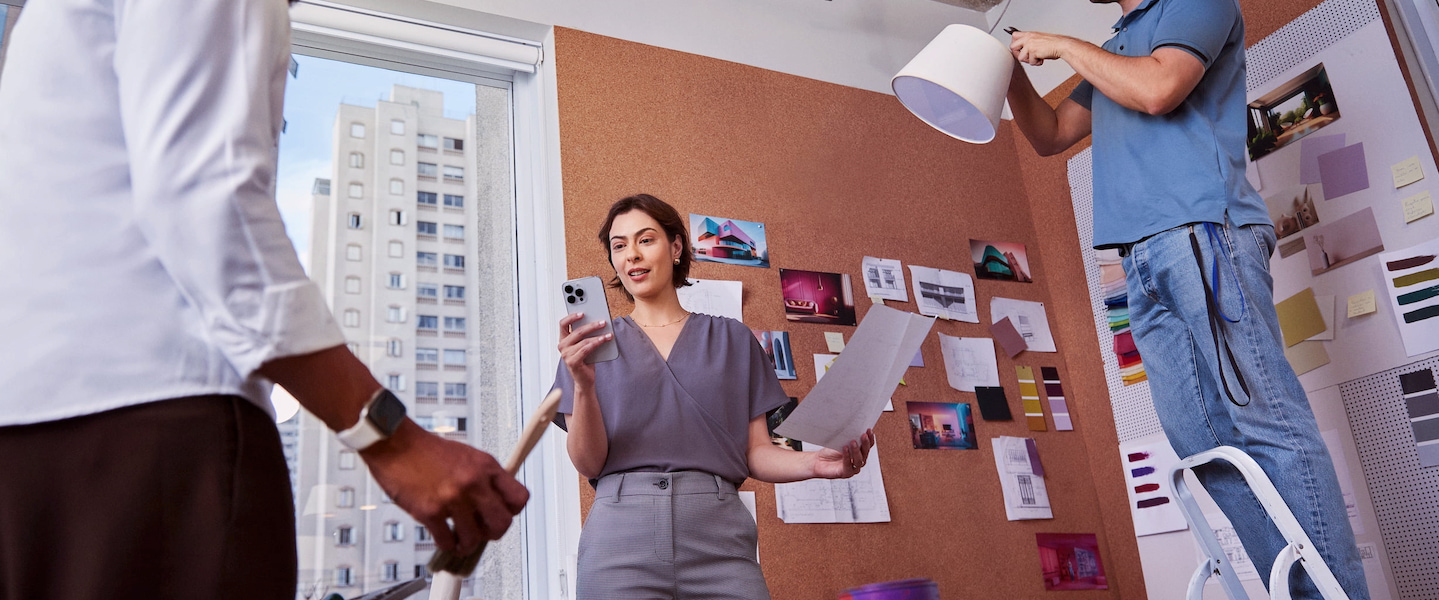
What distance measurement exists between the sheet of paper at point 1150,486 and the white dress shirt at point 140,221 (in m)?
2.85

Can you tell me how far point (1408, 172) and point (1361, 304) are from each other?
0.34 metres

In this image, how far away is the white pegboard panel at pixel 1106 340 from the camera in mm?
3053

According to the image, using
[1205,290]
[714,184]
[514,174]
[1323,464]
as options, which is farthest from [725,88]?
[1323,464]

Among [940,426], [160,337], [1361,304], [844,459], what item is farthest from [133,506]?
[1361,304]

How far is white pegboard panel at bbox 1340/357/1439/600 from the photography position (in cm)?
228

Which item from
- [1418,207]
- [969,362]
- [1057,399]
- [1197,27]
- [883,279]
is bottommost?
[1057,399]

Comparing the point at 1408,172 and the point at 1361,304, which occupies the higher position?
the point at 1408,172

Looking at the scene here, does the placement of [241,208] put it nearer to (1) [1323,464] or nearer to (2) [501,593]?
(1) [1323,464]

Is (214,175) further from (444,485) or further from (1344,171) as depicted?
(1344,171)

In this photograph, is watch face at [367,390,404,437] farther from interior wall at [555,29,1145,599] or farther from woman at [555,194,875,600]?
interior wall at [555,29,1145,599]

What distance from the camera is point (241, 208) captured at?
0.65m

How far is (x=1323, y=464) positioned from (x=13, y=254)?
68.5 inches

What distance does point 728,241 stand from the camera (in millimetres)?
2861

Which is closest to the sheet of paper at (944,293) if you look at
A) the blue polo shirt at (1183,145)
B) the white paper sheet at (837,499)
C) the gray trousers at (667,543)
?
the white paper sheet at (837,499)
